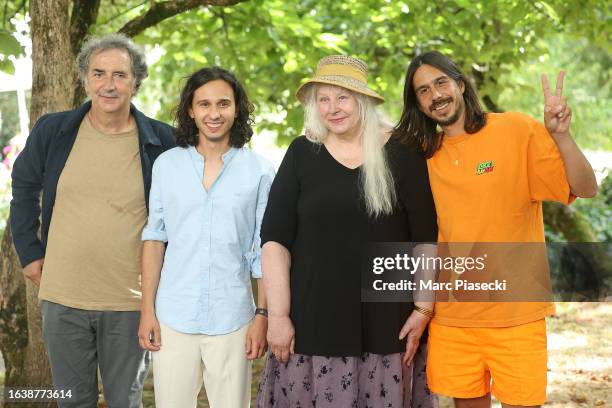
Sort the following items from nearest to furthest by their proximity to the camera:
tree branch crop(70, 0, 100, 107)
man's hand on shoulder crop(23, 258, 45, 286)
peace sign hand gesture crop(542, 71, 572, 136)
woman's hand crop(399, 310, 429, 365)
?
peace sign hand gesture crop(542, 71, 572, 136)
woman's hand crop(399, 310, 429, 365)
man's hand on shoulder crop(23, 258, 45, 286)
tree branch crop(70, 0, 100, 107)

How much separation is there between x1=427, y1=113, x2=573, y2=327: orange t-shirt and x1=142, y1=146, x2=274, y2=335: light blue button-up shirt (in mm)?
791

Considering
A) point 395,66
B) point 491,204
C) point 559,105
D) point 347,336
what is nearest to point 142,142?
point 347,336

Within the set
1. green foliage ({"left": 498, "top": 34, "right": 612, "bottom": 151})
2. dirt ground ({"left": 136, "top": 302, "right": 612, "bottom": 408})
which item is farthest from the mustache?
green foliage ({"left": 498, "top": 34, "right": 612, "bottom": 151})

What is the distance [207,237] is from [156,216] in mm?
269

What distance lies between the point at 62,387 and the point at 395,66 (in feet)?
15.5

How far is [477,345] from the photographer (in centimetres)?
306

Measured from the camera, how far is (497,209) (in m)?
3.01

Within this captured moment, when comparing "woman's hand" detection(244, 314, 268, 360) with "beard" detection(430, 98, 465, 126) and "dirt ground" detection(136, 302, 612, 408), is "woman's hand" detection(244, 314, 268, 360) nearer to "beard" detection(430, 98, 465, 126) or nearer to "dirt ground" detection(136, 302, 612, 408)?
"beard" detection(430, 98, 465, 126)

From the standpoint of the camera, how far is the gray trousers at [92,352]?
3350mm

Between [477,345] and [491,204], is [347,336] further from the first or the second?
[491,204]

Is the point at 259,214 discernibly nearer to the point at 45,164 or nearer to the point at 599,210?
the point at 45,164

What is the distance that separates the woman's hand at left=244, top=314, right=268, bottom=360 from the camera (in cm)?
309

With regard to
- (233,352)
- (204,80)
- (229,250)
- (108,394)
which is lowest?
(108,394)

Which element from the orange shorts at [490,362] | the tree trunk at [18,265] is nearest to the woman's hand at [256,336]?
the orange shorts at [490,362]
